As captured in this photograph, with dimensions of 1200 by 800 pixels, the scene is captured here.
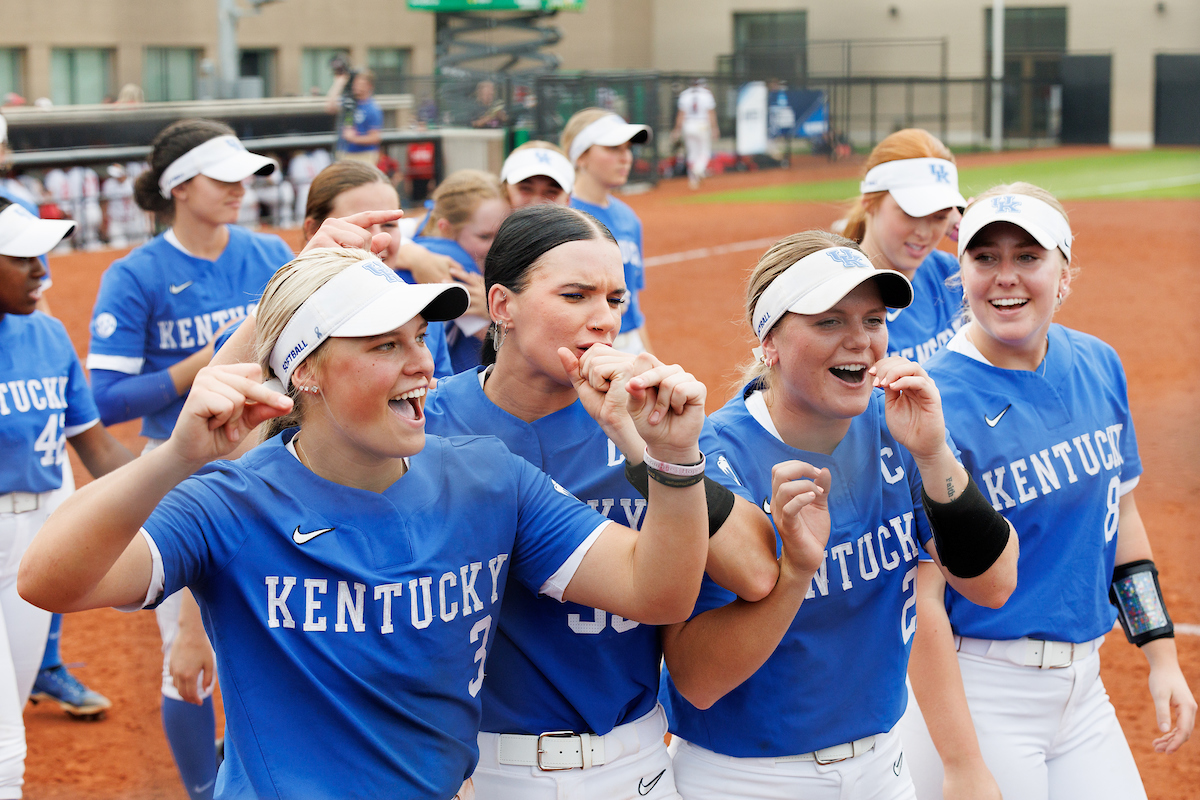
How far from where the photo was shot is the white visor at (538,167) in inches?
177

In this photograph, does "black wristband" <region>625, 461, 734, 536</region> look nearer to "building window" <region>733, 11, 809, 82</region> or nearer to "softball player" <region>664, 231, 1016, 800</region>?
"softball player" <region>664, 231, 1016, 800</region>

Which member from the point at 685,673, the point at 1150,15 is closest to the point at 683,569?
the point at 685,673

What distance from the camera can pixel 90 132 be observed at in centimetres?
1470

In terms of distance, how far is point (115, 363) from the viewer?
369 centimetres

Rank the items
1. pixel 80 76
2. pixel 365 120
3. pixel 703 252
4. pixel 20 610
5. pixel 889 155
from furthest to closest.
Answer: pixel 80 76
pixel 365 120
pixel 703 252
pixel 889 155
pixel 20 610

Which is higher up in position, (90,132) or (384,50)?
(384,50)

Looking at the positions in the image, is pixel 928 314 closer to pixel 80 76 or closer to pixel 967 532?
pixel 967 532

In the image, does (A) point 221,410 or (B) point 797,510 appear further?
(B) point 797,510

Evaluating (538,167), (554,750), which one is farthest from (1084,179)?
(554,750)

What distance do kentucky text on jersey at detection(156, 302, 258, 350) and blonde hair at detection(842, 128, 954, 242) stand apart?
2.03m

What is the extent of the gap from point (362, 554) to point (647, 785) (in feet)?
2.35

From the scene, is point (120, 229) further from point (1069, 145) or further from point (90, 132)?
point (1069, 145)

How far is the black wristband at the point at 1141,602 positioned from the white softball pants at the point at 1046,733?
223 mm

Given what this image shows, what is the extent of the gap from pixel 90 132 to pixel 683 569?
1494cm
